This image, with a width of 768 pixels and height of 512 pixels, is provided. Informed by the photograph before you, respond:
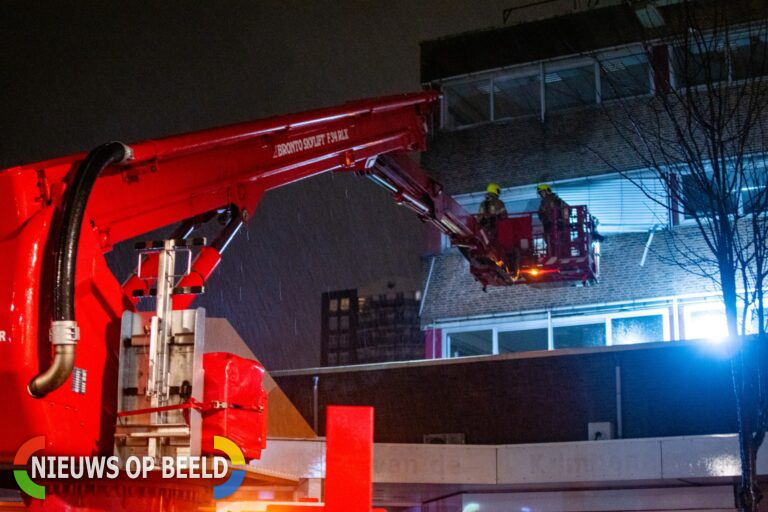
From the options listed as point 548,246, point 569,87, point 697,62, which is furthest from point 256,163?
point 569,87

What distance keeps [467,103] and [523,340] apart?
6637 mm

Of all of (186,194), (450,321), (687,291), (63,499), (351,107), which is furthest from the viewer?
(450,321)

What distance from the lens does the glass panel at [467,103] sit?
88.0 ft

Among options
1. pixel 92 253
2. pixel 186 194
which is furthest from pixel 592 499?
pixel 92 253

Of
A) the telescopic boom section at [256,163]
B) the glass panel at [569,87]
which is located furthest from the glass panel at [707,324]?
the telescopic boom section at [256,163]

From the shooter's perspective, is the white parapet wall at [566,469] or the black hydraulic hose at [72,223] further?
the white parapet wall at [566,469]

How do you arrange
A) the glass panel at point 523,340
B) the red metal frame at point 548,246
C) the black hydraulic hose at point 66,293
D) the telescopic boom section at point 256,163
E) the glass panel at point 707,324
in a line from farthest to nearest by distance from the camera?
the glass panel at point 523,340, the glass panel at point 707,324, the red metal frame at point 548,246, the telescopic boom section at point 256,163, the black hydraulic hose at point 66,293

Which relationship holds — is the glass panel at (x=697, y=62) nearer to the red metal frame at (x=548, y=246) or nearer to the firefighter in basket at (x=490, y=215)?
the red metal frame at (x=548, y=246)

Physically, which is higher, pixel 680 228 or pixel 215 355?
pixel 680 228

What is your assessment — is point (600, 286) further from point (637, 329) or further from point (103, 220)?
point (103, 220)

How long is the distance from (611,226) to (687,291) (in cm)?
254

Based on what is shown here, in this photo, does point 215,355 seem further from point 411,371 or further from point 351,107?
point 411,371

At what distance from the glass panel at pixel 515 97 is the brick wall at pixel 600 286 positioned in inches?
163

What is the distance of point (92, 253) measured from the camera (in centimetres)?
707
